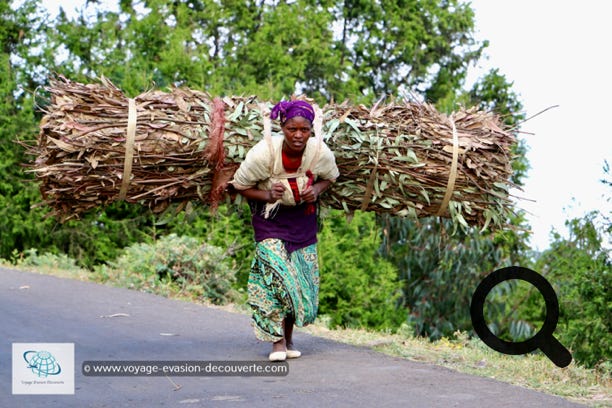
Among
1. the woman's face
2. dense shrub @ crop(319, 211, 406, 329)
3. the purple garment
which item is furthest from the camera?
dense shrub @ crop(319, 211, 406, 329)

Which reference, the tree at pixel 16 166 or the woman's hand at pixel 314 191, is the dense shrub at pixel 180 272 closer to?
the woman's hand at pixel 314 191

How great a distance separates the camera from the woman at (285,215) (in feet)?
19.7

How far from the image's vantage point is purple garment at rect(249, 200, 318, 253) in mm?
6266

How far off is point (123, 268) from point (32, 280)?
113cm

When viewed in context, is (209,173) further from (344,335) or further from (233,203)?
(344,335)

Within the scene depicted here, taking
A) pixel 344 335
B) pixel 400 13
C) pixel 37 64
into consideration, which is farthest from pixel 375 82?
pixel 344 335

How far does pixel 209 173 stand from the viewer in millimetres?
6285

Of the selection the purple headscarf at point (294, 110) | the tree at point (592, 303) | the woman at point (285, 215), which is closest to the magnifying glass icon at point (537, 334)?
the woman at point (285, 215)

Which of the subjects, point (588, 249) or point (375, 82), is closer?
point (588, 249)

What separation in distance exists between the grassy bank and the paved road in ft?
0.74

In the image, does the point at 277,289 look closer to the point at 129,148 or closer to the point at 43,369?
the point at 129,148

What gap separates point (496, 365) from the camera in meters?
6.53

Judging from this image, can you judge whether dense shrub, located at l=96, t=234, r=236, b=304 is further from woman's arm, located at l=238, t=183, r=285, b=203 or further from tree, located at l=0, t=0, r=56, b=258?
tree, located at l=0, t=0, r=56, b=258

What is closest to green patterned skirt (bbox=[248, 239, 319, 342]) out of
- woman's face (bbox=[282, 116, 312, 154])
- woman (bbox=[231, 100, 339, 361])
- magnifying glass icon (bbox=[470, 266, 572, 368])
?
woman (bbox=[231, 100, 339, 361])
